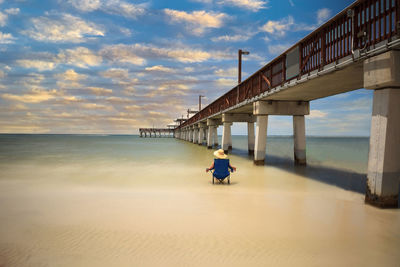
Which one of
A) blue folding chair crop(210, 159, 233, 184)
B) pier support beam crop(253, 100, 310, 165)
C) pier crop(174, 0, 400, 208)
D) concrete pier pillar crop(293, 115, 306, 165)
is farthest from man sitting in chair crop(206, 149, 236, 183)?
concrete pier pillar crop(293, 115, 306, 165)

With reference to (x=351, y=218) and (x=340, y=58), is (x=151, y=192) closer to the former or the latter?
(x=351, y=218)

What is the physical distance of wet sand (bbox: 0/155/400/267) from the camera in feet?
12.4

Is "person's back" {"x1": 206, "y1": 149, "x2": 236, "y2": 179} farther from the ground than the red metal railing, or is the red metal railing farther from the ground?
the red metal railing

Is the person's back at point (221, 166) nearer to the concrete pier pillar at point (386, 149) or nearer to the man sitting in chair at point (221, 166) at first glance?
the man sitting in chair at point (221, 166)

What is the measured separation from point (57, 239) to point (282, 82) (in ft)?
32.4

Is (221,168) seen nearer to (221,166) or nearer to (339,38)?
(221,166)

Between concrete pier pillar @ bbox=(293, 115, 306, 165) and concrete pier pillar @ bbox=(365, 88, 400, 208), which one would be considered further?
concrete pier pillar @ bbox=(293, 115, 306, 165)

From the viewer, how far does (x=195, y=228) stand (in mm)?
4934

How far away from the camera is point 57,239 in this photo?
441 centimetres

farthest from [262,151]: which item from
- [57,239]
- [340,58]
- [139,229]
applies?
[57,239]

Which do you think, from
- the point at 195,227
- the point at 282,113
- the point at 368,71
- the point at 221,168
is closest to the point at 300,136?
the point at 282,113

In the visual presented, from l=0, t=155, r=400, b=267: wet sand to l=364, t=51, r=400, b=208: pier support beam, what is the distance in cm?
48

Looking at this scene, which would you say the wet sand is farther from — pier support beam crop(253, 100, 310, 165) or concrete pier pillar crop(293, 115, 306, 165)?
concrete pier pillar crop(293, 115, 306, 165)

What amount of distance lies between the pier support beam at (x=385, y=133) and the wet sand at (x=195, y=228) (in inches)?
19.0
